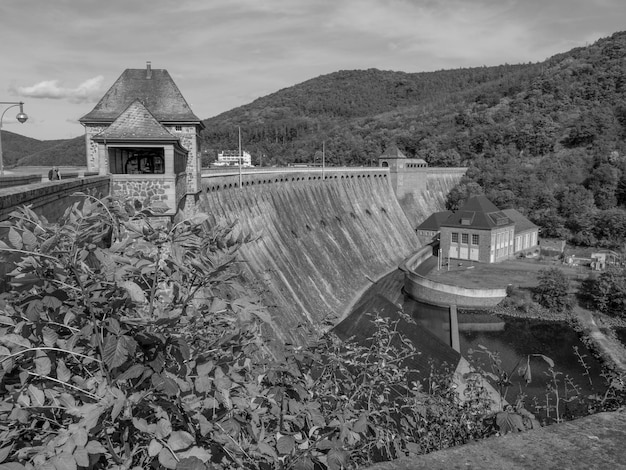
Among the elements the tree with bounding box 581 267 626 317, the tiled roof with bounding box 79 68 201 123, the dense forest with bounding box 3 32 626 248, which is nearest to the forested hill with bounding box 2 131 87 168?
the dense forest with bounding box 3 32 626 248

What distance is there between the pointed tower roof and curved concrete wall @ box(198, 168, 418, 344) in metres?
4.39

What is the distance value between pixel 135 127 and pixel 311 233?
23619 millimetres

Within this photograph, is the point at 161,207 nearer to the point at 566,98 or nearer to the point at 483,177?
the point at 483,177

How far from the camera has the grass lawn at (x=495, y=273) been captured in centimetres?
3944

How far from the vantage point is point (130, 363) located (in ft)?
11.5

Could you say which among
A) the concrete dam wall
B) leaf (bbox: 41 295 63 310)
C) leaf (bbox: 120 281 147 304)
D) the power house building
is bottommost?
the power house building

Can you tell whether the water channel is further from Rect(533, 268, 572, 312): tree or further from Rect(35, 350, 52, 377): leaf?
Rect(35, 350, 52, 377): leaf

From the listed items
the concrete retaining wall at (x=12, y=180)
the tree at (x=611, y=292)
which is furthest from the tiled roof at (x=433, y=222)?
the concrete retaining wall at (x=12, y=180)

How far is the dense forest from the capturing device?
55250 millimetres

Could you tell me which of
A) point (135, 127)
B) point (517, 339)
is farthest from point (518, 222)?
point (135, 127)

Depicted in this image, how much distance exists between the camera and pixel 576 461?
2.71 metres

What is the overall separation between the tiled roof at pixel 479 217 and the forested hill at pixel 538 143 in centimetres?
1091

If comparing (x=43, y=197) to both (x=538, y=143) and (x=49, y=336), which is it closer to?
(x=49, y=336)

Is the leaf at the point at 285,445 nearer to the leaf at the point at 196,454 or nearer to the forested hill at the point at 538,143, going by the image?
the leaf at the point at 196,454
